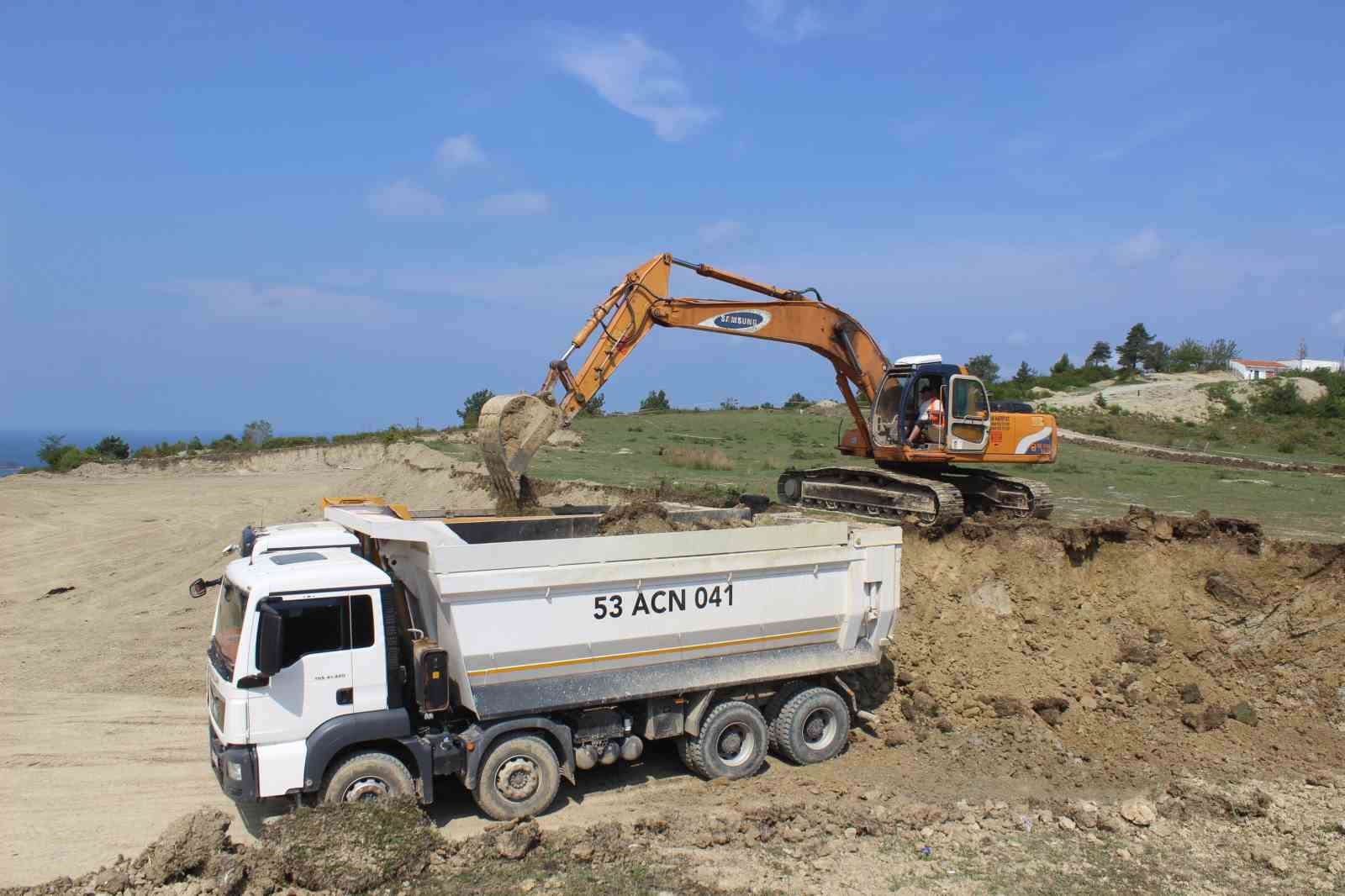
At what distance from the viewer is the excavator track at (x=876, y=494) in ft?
49.3

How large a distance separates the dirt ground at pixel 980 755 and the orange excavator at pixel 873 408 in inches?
91.6

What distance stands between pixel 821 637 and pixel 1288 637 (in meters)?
5.97

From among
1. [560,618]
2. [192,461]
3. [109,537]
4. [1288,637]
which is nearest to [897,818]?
[560,618]

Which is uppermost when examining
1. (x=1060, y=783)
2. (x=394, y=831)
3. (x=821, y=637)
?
(x=821, y=637)

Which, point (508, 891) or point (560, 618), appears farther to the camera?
point (560, 618)

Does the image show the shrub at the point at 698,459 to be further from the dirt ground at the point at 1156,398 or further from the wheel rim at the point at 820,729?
the dirt ground at the point at 1156,398

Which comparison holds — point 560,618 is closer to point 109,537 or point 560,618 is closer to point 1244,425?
point 109,537

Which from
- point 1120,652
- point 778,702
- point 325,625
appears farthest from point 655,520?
point 1120,652

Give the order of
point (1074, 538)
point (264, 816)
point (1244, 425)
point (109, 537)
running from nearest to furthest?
point (264, 816) < point (1074, 538) < point (109, 537) < point (1244, 425)

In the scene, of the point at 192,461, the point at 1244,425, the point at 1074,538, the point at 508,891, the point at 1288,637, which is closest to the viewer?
the point at 508,891

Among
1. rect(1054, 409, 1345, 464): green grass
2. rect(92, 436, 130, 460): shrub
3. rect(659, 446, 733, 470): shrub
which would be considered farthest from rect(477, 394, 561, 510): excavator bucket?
rect(92, 436, 130, 460): shrub

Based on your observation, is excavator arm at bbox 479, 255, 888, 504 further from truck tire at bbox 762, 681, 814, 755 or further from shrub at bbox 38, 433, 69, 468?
shrub at bbox 38, 433, 69, 468

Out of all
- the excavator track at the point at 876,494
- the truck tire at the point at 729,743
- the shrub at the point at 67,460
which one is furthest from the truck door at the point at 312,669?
→ the shrub at the point at 67,460

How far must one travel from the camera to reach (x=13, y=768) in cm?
977
